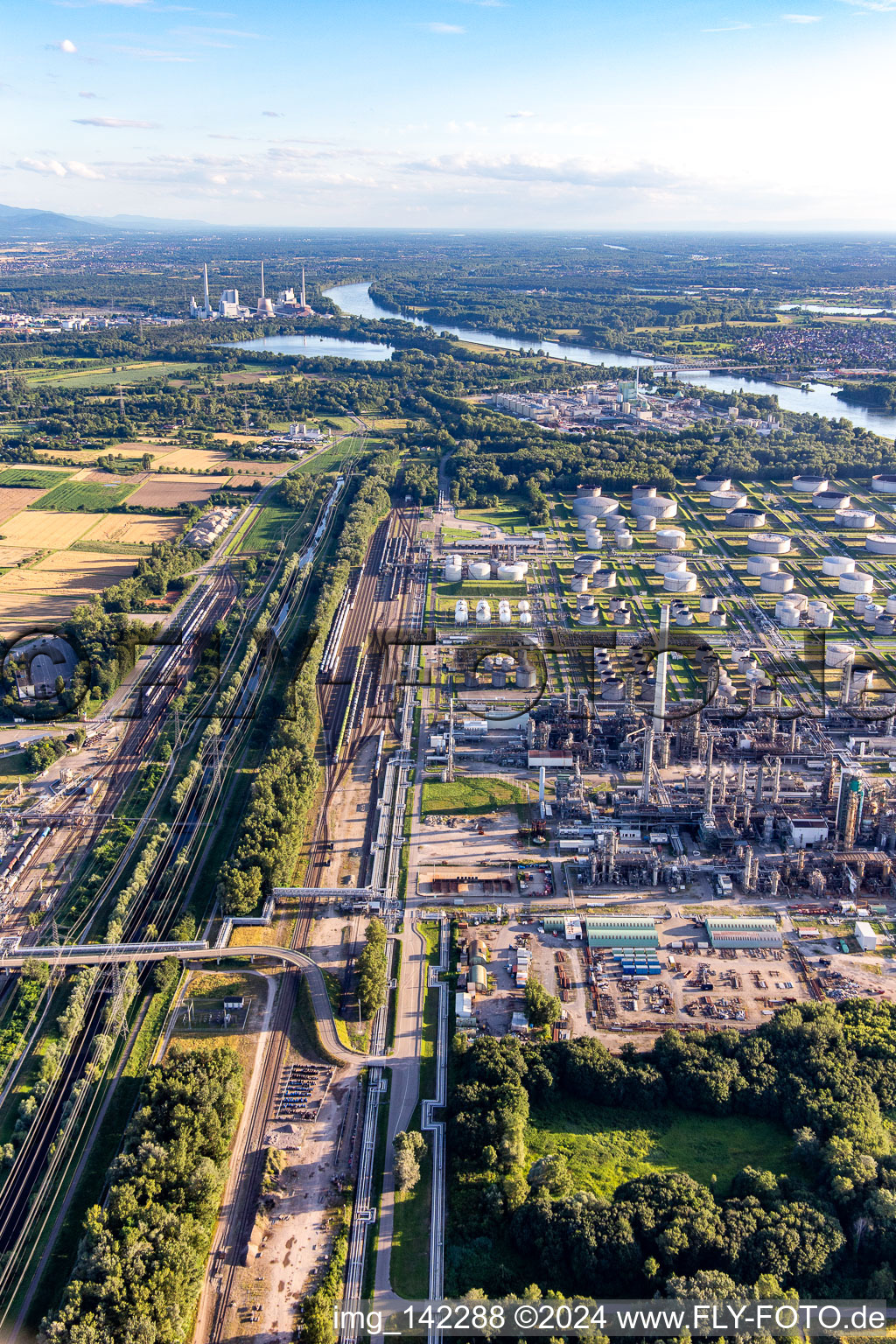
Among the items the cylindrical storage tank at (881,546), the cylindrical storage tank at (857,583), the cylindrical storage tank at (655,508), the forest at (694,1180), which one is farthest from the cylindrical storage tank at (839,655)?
the forest at (694,1180)

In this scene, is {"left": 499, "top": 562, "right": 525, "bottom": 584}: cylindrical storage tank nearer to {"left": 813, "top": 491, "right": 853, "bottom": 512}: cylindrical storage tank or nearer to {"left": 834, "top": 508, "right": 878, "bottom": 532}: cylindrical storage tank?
{"left": 834, "top": 508, "right": 878, "bottom": 532}: cylindrical storage tank

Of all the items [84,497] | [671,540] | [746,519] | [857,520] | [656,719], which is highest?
[857,520]

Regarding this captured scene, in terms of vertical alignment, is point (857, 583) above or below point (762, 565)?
below

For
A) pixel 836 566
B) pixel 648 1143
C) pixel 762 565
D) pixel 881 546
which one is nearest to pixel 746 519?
pixel 881 546

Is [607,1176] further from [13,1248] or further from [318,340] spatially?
[318,340]

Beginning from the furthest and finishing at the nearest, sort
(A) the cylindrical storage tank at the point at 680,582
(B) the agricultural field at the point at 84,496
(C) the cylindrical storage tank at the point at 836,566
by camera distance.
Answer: (B) the agricultural field at the point at 84,496
(C) the cylindrical storage tank at the point at 836,566
(A) the cylindrical storage tank at the point at 680,582

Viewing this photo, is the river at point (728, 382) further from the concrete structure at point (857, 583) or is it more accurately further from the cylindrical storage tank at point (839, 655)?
the cylindrical storage tank at point (839, 655)

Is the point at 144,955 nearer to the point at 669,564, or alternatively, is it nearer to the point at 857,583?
the point at 669,564

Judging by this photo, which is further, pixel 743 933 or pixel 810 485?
pixel 810 485
